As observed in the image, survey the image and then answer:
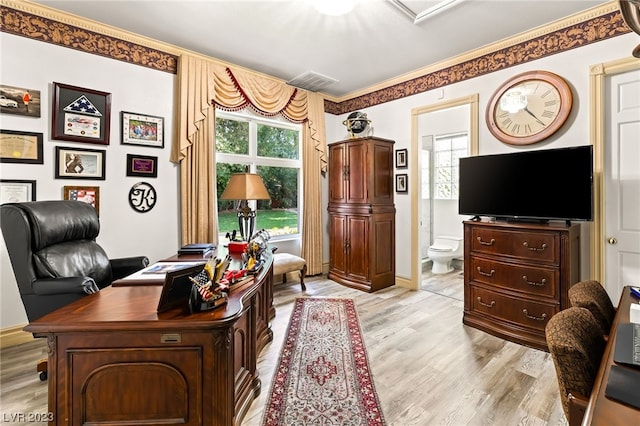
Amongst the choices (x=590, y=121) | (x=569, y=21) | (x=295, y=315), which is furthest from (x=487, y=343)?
(x=569, y=21)

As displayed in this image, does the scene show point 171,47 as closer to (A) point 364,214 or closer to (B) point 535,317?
(A) point 364,214

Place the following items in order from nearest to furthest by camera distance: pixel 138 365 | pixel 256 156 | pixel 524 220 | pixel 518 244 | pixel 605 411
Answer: pixel 605 411
pixel 138 365
pixel 518 244
pixel 524 220
pixel 256 156

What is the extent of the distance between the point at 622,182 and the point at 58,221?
445 centimetres

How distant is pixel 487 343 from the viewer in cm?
261

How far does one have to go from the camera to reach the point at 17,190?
101 inches

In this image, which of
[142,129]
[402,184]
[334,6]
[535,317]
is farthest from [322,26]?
[535,317]

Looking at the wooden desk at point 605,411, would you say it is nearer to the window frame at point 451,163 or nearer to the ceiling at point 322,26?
the ceiling at point 322,26

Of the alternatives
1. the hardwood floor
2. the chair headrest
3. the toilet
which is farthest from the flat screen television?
the chair headrest

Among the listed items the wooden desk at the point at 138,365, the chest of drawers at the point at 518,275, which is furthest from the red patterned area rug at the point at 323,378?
the chest of drawers at the point at 518,275

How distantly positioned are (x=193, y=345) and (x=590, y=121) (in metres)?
3.48

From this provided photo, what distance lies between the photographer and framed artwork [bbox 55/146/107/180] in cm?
275

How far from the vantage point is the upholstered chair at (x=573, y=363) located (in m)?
0.90

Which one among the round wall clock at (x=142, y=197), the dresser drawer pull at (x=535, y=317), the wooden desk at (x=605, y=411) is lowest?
the dresser drawer pull at (x=535, y=317)

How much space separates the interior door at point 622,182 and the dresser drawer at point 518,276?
615 mm
